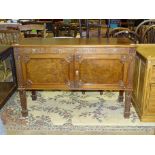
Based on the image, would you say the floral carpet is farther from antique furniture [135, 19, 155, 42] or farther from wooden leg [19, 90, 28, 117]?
antique furniture [135, 19, 155, 42]

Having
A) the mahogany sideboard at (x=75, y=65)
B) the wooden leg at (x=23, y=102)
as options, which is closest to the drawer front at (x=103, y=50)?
the mahogany sideboard at (x=75, y=65)

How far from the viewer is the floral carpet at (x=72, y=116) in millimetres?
1914

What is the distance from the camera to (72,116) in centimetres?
212

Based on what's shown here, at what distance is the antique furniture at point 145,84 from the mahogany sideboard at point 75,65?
0.11m

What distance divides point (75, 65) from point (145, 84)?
0.63m

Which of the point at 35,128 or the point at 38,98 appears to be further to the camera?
the point at 38,98

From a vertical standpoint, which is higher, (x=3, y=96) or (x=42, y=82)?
(x=42, y=82)

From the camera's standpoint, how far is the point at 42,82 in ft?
6.30

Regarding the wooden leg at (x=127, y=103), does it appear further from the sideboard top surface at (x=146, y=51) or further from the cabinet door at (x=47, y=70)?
the cabinet door at (x=47, y=70)

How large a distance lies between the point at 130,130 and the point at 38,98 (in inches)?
45.0

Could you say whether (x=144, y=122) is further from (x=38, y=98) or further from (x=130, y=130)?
(x=38, y=98)

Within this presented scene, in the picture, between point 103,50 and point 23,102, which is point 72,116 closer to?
point 23,102
